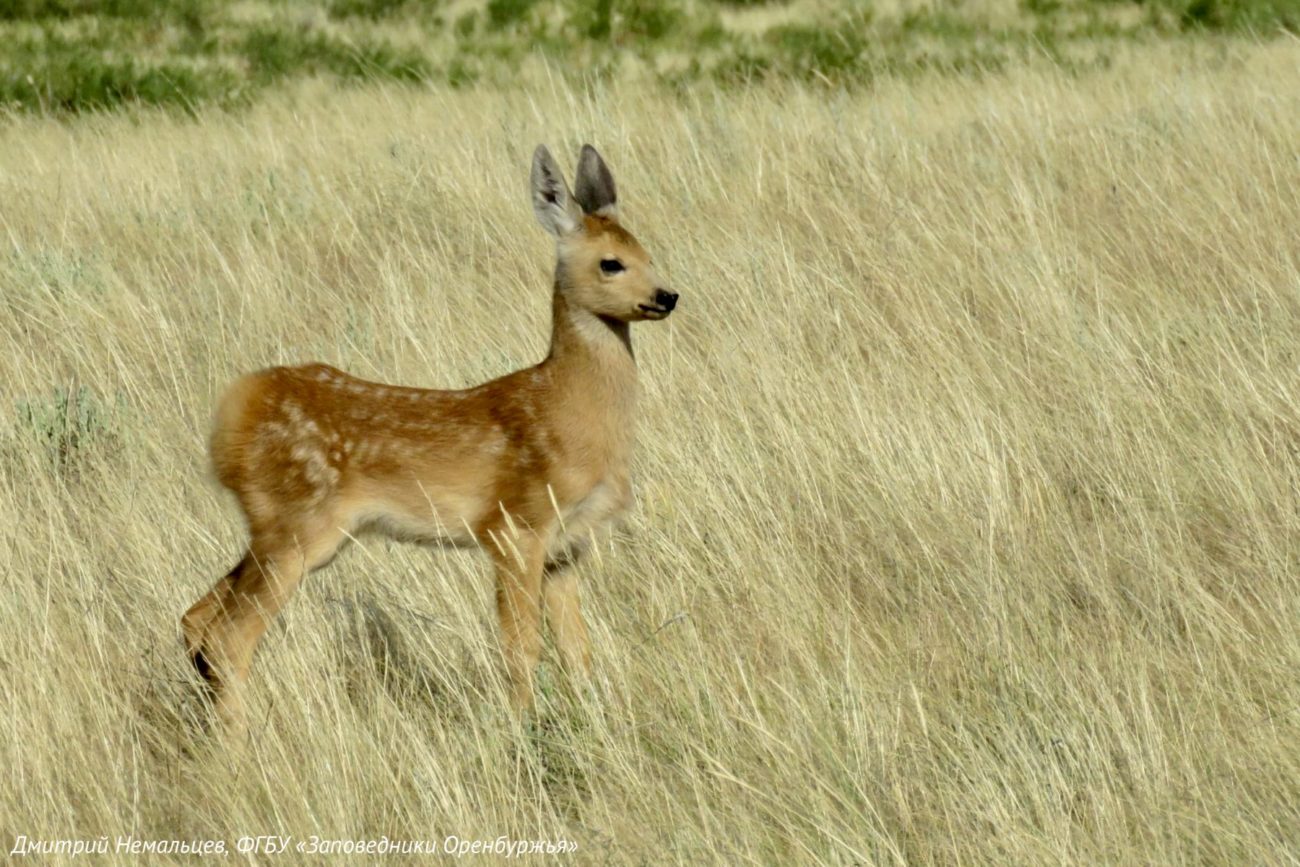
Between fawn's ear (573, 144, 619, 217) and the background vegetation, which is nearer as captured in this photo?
fawn's ear (573, 144, 619, 217)

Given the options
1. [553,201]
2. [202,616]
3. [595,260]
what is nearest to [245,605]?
[202,616]

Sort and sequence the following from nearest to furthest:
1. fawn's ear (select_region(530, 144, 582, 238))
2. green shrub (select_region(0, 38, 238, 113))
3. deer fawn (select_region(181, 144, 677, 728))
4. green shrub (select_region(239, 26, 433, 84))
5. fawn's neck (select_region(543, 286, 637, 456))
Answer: deer fawn (select_region(181, 144, 677, 728)) < fawn's neck (select_region(543, 286, 637, 456)) < fawn's ear (select_region(530, 144, 582, 238)) < green shrub (select_region(0, 38, 238, 113)) < green shrub (select_region(239, 26, 433, 84))

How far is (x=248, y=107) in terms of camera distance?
45.9ft

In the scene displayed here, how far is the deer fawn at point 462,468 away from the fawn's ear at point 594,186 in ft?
1.29

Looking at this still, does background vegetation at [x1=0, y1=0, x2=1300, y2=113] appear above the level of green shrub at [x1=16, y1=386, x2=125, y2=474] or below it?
below

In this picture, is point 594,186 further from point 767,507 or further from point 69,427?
point 69,427

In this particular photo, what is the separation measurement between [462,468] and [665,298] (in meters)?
0.74

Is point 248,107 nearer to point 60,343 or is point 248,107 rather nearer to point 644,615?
point 60,343

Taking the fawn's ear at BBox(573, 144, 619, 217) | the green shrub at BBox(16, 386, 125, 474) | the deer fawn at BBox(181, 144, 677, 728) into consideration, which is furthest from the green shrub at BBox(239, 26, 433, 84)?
the deer fawn at BBox(181, 144, 677, 728)

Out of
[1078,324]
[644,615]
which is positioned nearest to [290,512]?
[644,615]

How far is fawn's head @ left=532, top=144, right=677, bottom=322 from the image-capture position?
468cm

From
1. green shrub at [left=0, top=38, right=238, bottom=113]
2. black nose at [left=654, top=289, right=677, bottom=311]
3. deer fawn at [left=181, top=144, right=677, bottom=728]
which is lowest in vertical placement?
green shrub at [left=0, top=38, right=238, bottom=113]

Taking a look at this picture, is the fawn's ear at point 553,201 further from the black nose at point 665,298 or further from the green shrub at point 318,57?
the green shrub at point 318,57

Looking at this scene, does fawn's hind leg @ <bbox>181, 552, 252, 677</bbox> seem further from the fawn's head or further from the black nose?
the black nose
